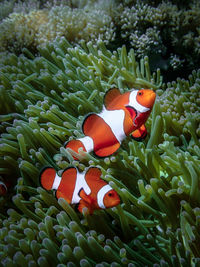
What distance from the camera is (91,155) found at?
1372 mm

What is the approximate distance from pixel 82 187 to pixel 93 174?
74 millimetres

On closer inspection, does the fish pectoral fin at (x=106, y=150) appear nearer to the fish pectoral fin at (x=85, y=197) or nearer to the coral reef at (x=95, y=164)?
the coral reef at (x=95, y=164)

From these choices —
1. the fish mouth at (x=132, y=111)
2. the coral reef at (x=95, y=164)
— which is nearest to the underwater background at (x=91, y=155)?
the coral reef at (x=95, y=164)

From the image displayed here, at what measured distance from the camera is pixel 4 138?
1478 mm

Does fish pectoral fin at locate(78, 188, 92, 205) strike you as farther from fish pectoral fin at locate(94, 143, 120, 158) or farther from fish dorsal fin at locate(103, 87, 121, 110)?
fish dorsal fin at locate(103, 87, 121, 110)

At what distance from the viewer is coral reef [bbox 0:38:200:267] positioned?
0.98 metres

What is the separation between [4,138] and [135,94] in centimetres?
80

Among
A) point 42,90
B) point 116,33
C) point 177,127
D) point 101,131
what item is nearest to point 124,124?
point 101,131

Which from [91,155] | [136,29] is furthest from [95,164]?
[136,29]

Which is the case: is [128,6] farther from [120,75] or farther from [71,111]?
[71,111]

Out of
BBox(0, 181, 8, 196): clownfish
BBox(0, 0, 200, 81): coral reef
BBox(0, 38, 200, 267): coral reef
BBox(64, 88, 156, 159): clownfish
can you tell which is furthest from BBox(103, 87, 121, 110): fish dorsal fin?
BBox(0, 0, 200, 81): coral reef

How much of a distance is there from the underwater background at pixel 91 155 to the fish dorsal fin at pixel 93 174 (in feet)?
0.29

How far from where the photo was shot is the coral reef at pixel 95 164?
3.22 feet

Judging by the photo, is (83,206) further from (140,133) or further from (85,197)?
(140,133)
